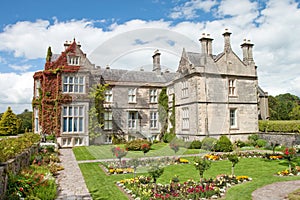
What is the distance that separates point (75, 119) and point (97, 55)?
42.1 ft


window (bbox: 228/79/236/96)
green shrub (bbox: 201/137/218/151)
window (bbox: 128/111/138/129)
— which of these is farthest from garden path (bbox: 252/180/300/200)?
window (bbox: 128/111/138/129)

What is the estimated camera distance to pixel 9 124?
35750 mm

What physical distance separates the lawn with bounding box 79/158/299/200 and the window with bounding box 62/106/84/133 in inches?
332

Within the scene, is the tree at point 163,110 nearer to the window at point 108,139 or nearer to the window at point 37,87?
the window at point 108,139

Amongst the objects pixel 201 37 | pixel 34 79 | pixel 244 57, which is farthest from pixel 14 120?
pixel 244 57

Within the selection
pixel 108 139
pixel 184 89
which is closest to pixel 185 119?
pixel 184 89

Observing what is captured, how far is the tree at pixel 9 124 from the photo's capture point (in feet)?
116

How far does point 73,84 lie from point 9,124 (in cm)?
2139

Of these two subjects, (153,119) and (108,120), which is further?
(153,119)

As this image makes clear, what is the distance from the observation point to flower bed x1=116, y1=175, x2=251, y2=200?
7086 millimetres

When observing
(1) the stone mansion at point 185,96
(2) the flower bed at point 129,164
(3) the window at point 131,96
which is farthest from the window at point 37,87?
(2) the flower bed at point 129,164

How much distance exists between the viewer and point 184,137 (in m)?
21.3

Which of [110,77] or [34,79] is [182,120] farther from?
[34,79]

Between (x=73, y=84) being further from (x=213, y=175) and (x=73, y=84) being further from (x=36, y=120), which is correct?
(x=213, y=175)
